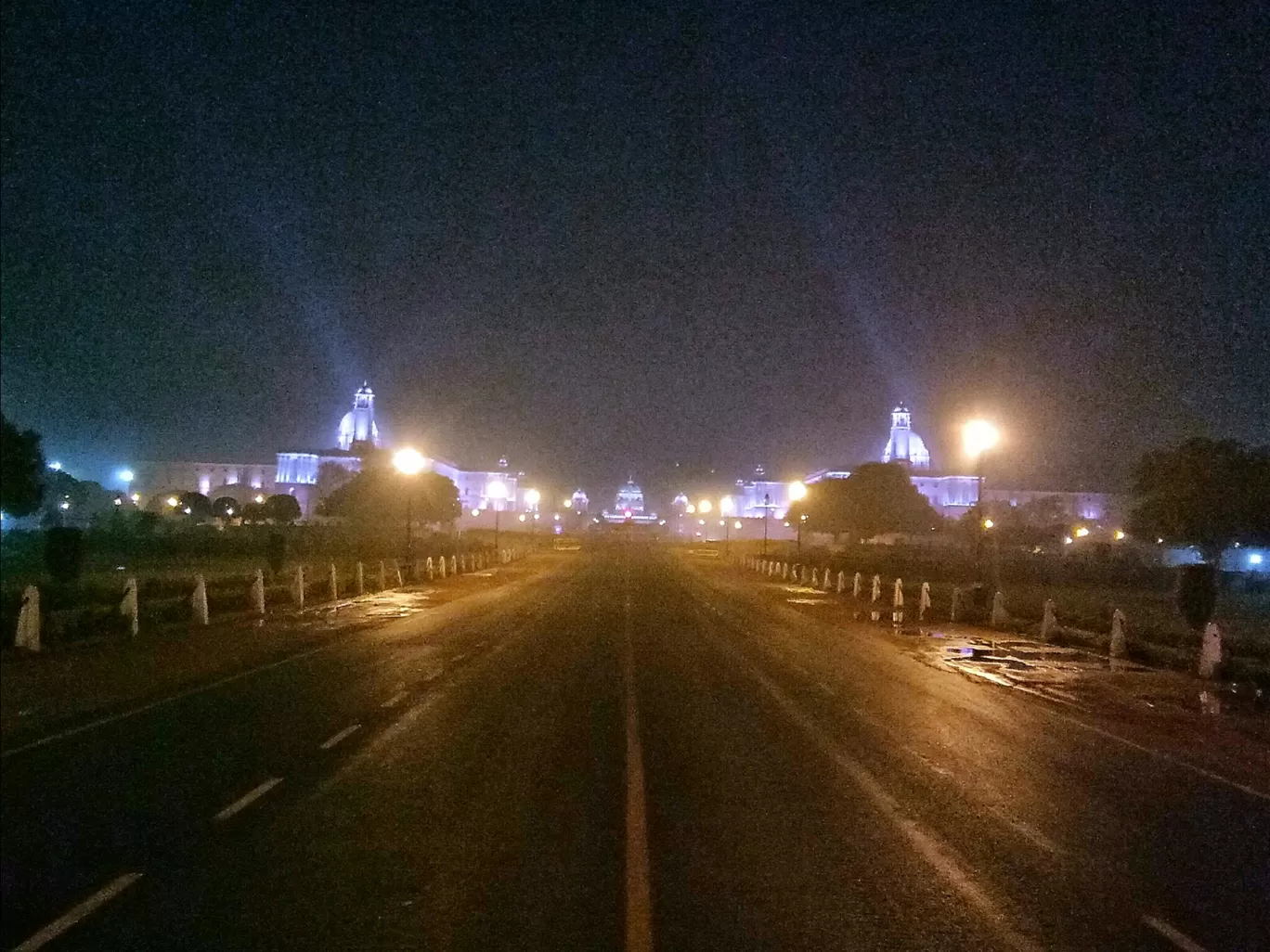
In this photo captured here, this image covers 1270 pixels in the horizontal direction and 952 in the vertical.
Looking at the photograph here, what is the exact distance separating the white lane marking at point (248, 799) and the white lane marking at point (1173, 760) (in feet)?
29.4

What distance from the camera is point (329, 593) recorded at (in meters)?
40.5

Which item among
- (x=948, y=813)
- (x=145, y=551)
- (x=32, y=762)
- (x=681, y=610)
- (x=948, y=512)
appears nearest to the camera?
(x=948, y=813)

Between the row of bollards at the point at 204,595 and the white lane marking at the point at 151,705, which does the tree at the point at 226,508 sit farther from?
the white lane marking at the point at 151,705

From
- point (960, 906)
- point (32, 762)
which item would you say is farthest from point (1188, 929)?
point (32, 762)

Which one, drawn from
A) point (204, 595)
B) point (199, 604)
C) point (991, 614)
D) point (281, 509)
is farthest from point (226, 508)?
point (991, 614)

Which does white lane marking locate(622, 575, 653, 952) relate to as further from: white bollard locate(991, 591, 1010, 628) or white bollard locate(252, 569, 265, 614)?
white bollard locate(991, 591, 1010, 628)

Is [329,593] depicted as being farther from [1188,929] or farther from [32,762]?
[1188,929]

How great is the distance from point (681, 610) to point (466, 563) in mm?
31882

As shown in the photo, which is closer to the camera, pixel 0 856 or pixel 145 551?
pixel 0 856

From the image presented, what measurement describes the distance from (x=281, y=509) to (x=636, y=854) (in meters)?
111

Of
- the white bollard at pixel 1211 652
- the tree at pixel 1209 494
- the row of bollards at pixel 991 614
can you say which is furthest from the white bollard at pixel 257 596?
the tree at pixel 1209 494

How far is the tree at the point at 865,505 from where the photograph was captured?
4722 inches

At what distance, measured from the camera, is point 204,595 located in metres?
28.5

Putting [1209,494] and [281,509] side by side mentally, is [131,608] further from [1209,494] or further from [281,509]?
[281,509]
